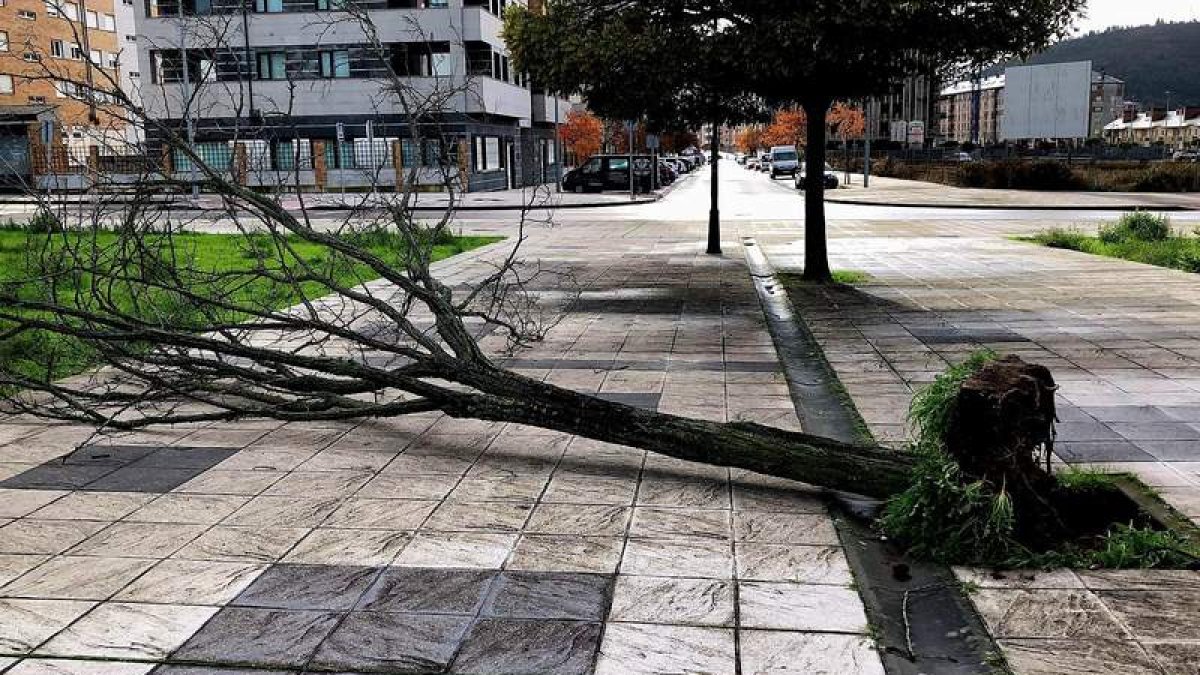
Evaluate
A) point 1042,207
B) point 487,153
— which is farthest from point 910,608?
point 487,153

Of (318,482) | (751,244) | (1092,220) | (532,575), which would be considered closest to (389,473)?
(318,482)

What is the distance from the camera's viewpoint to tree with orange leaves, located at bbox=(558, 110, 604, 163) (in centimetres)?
7162

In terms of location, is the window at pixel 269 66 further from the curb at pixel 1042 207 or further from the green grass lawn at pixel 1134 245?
the green grass lawn at pixel 1134 245

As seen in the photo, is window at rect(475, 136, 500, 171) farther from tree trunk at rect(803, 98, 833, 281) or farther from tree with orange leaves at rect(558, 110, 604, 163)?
tree trunk at rect(803, 98, 833, 281)

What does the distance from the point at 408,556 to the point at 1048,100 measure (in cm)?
5416

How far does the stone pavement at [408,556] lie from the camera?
3936 mm

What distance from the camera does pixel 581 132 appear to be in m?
71.9

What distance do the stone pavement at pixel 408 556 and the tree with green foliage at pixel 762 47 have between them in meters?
5.96

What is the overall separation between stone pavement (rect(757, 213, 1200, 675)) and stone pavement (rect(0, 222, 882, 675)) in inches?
28.7

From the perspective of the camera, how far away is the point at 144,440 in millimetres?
A: 6871

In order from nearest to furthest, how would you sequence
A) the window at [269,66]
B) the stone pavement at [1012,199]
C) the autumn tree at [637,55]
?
1. the autumn tree at [637,55]
2. the stone pavement at [1012,199]
3. the window at [269,66]

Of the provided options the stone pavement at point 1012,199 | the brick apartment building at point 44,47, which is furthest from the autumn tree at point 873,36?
the stone pavement at point 1012,199

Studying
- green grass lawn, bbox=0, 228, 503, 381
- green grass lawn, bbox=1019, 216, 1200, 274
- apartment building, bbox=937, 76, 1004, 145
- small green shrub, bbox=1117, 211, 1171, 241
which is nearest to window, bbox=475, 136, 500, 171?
green grass lawn, bbox=1019, 216, 1200, 274

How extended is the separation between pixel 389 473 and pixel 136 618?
207cm
